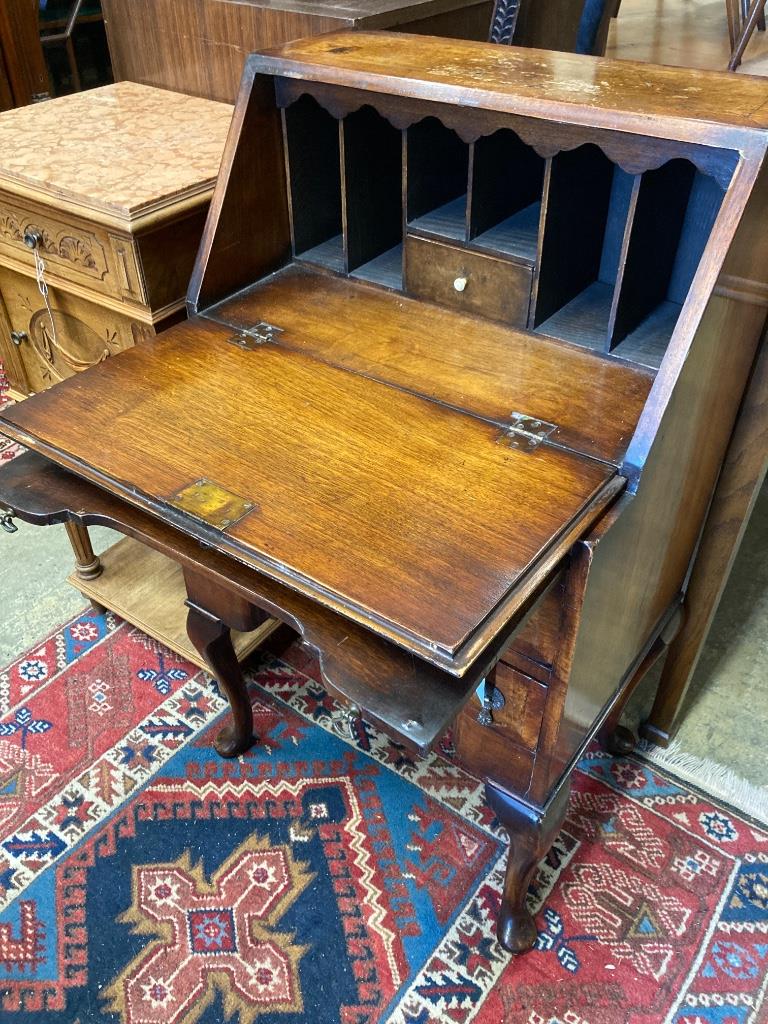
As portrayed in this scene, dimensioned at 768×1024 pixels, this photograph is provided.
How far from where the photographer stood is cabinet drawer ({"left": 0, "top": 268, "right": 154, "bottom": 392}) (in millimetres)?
1783

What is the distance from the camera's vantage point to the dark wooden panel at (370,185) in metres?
1.29

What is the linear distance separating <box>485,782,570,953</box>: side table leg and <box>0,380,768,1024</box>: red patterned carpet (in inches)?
3.1

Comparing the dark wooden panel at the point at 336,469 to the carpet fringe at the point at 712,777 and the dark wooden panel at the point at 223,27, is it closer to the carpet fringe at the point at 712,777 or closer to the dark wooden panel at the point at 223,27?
the dark wooden panel at the point at 223,27

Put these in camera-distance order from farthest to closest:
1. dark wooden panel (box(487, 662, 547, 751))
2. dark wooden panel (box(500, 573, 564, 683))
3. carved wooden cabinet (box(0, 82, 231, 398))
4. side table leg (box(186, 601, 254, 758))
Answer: carved wooden cabinet (box(0, 82, 231, 398)) → side table leg (box(186, 601, 254, 758)) → dark wooden panel (box(487, 662, 547, 751)) → dark wooden panel (box(500, 573, 564, 683))

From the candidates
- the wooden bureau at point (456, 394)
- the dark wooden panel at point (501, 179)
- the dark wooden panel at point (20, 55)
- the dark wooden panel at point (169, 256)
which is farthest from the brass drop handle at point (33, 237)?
the dark wooden panel at point (20, 55)

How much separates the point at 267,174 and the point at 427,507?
721mm

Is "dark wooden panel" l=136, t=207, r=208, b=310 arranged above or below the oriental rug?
above

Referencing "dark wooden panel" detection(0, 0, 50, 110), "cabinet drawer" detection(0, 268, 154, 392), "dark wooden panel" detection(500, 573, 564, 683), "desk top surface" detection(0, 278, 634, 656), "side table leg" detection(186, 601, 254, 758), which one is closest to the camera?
"desk top surface" detection(0, 278, 634, 656)

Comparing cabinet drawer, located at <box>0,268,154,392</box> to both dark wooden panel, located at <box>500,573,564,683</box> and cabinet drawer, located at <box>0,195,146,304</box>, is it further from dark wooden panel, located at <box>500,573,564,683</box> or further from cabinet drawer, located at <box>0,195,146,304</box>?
dark wooden panel, located at <box>500,573,564,683</box>

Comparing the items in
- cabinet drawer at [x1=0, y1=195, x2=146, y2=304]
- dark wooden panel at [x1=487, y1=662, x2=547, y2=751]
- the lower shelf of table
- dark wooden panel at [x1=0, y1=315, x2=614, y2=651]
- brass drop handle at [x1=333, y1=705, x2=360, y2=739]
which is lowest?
brass drop handle at [x1=333, y1=705, x2=360, y2=739]

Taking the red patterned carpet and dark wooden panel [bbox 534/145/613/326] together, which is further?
the red patterned carpet

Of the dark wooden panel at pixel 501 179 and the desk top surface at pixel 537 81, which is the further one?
the dark wooden panel at pixel 501 179

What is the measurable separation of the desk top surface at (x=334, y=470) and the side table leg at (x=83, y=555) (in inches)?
26.7

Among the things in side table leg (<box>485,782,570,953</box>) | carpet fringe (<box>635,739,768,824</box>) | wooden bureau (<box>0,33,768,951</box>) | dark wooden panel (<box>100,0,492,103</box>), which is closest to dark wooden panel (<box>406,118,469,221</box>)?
wooden bureau (<box>0,33,768,951</box>)
